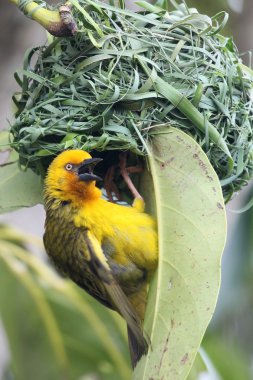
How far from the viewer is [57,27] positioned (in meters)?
2.36

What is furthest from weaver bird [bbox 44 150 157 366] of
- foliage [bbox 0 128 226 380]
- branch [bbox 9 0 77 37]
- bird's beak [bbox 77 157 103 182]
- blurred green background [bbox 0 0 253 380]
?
blurred green background [bbox 0 0 253 380]

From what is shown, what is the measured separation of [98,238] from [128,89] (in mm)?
475

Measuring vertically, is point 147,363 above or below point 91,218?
below

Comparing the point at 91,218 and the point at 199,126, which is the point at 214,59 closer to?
the point at 199,126

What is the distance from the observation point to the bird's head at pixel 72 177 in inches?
100

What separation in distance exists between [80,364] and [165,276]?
53.0 inches

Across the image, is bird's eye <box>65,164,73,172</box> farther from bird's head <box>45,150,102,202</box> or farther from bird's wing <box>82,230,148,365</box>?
bird's wing <box>82,230,148,365</box>

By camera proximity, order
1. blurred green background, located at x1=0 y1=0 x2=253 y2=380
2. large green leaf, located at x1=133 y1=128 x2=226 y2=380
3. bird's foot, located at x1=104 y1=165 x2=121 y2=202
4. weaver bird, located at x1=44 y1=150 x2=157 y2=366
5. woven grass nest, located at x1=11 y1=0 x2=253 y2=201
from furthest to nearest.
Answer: blurred green background, located at x1=0 y1=0 x2=253 y2=380
bird's foot, located at x1=104 y1=165 x2=121 y2=202
weaver bird, located at x1=44 y1=150 x2=157 y2=366
woven grass nest, located at x1=11 y1=0 x2=253 y2=201
large green leaf, located at x1=133 y1=128 x2=226 y2=380

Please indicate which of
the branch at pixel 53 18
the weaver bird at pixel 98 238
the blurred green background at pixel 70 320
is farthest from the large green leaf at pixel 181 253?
the blurred green background at pixel 70 320

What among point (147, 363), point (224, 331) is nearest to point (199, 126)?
point (147, 363)

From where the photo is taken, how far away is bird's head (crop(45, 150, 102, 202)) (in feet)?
8.34

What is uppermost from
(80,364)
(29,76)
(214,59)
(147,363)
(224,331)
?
A: (29,76)

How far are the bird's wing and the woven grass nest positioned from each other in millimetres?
300

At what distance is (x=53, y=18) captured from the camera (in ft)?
7.74
